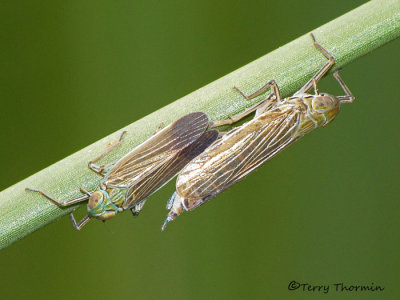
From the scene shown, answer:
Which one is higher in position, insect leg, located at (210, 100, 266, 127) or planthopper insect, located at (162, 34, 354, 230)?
insect leg, located at (210, 100, 266, 127)

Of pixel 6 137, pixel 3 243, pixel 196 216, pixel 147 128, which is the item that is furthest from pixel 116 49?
pixel 3 243

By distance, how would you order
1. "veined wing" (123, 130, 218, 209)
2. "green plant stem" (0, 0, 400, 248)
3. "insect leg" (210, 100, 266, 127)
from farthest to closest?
"veined wing" (123, 130, 218, 209) → "insect leg" (210, 100, 266, 127) → "green plant stem" (0, 0, 400, 248)

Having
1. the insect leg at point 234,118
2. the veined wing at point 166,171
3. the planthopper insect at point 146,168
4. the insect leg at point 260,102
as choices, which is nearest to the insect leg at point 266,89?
the insect leg at point 260,102

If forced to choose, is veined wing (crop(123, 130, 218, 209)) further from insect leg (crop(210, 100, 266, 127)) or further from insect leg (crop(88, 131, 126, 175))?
insect leg (crop(88, 131, 126, 175))

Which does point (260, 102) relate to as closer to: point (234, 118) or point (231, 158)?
point (234, 118)

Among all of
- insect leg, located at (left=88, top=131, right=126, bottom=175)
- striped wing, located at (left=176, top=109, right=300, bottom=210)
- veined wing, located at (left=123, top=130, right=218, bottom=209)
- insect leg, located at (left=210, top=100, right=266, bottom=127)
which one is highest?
insect leg, located at (left=88, top=131, right=126, bottom=175)

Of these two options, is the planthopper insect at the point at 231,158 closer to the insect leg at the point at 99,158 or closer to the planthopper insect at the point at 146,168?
the planthopper insect at the point at 146,168

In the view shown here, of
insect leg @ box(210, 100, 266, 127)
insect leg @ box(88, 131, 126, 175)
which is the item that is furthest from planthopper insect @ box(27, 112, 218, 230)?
insect leg @ box(88, 131, 126, 175)

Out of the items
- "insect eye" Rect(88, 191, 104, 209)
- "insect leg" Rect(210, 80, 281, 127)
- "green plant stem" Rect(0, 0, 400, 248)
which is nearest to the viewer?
"green plant stem" Rect(0, 0, 400, 248)
